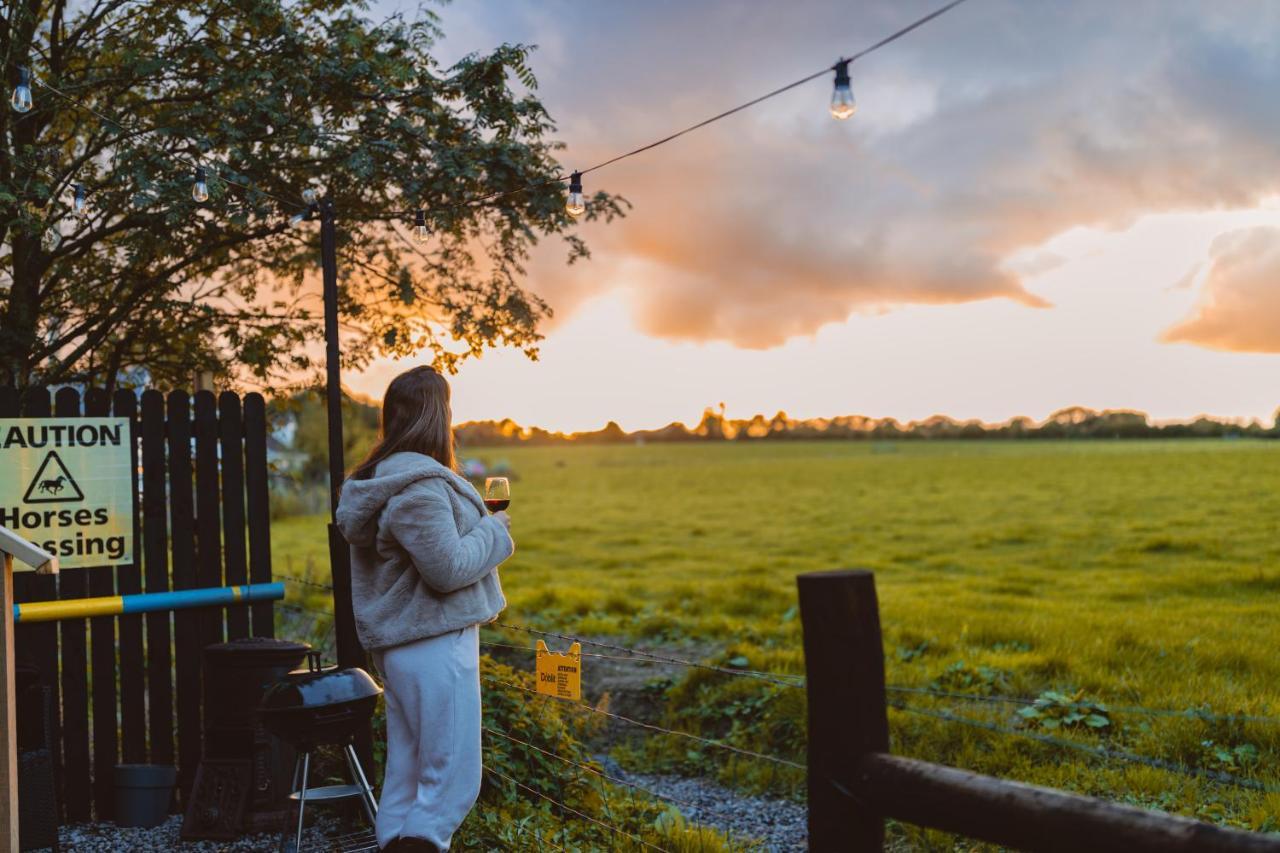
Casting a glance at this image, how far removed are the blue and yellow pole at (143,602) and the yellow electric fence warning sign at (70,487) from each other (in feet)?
0.73

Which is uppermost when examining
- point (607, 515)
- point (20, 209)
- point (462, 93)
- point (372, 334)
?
point (462, 93)

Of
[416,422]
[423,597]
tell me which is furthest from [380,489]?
[423,597]

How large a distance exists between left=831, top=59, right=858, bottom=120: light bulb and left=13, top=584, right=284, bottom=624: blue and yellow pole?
4129 millimetres

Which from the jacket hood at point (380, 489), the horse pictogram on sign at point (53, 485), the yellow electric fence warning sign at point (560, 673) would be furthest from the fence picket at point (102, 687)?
the jacket hood at point (380, 489)

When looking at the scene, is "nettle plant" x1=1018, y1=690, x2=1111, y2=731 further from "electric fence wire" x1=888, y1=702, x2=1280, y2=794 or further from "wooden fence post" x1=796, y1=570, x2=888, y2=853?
"wooden fence post" x1=796, y1=570, x2=888, y2=853

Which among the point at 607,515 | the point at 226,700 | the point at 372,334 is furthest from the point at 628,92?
the point at 607,515

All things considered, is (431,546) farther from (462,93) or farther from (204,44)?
(204,44)

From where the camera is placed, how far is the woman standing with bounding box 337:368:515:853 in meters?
3.61

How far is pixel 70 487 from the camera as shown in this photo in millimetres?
5656

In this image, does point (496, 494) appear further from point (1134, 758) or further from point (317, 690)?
point (1134, 758)

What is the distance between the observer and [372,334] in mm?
8719

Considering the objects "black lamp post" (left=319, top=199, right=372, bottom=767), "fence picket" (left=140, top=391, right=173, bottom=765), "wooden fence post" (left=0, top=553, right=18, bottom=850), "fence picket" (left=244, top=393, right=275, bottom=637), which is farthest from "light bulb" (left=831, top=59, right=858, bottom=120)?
"fence picket" (left=140, top=391, right=173, bottom=765)

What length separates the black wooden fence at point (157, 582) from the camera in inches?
221

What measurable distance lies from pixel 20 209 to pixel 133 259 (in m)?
0.89
